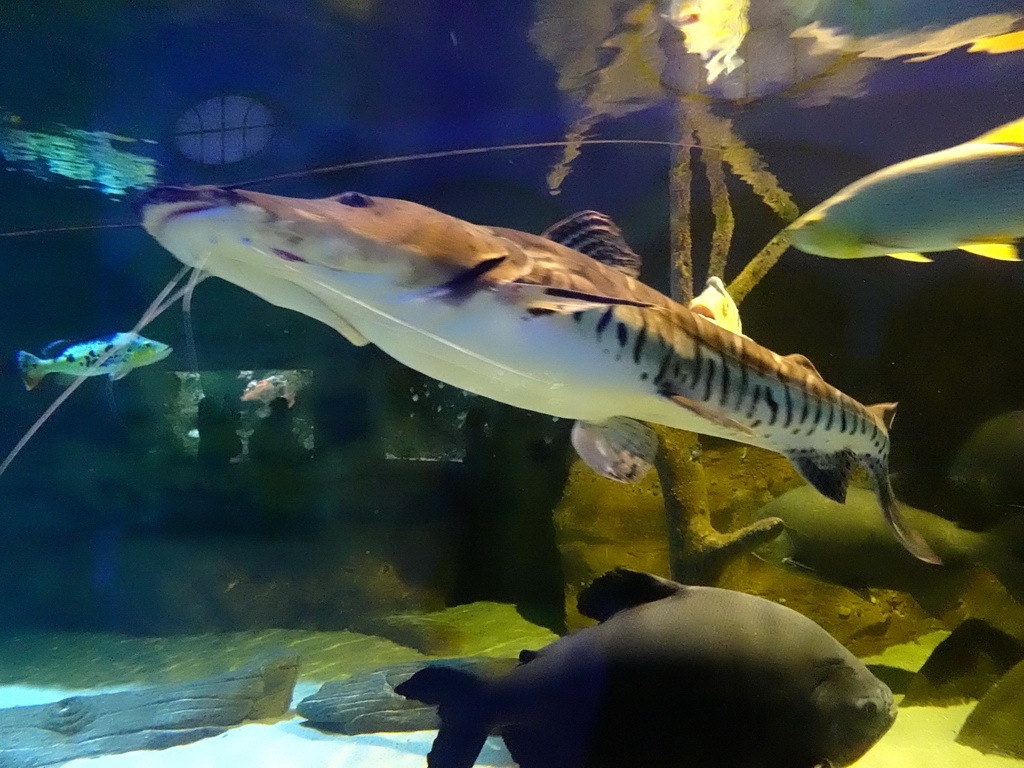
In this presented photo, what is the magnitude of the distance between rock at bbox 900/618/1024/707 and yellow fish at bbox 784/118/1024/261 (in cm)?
286

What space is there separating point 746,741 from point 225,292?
5.62 meters

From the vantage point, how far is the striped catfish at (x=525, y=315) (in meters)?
1.56

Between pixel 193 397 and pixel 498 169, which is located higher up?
pixel 498 169

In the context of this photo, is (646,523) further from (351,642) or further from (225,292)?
(225,292)

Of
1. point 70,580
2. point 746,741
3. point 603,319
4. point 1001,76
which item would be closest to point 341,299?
point 603,319

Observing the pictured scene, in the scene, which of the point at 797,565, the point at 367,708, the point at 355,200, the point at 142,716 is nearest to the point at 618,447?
the point at 355,200

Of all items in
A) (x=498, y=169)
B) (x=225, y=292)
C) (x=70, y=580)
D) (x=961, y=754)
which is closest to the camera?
(x=961, y=754)

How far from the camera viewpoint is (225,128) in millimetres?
4957

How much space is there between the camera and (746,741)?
194cm

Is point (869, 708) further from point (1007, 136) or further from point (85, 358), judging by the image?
point (85, 358)

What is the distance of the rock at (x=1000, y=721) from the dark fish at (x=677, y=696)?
186 centimetres

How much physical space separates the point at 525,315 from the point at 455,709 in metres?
1.27

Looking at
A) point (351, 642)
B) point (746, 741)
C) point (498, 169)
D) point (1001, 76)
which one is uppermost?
point (1001, 76)

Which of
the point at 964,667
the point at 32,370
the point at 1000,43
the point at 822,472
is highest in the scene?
the point at 1000,43
